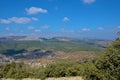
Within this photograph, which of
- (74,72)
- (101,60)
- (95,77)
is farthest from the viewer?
(74,72)

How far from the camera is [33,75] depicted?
45188 mm

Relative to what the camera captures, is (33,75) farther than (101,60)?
Yes

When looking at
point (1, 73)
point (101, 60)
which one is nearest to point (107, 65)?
point (101, 60)

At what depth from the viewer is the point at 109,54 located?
25.9 metres

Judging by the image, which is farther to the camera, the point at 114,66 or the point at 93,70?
the point at 93,70

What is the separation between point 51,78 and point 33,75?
16.3 feet

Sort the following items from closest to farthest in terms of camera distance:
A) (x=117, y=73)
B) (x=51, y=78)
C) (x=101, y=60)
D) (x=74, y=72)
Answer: (x=117, y=73) < (x=101, y=60) < (x=51, y=78) < (x=74, y=72)

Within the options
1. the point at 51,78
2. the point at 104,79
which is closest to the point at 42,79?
the point at 51,78

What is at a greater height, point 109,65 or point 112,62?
point 112,62

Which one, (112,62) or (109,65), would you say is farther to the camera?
(109,65)

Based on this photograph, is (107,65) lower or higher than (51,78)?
higher

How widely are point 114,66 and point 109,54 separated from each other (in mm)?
1411

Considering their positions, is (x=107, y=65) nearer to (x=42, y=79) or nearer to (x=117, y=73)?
(x=117, y=73)

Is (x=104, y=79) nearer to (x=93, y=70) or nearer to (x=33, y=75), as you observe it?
(x=93, y=70)
